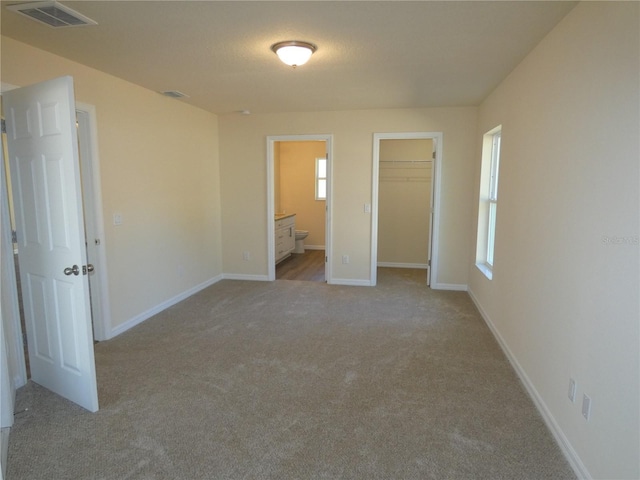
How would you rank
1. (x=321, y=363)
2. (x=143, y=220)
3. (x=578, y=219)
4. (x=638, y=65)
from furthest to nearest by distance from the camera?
(x=143, y=220), (x=321, y=363), (x=578, y=219), (x=638, y=65)

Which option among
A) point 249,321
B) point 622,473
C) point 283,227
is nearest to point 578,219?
point 622,473

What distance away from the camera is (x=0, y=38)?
2.56 meters

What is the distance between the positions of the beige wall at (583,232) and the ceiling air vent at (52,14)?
9.14ft

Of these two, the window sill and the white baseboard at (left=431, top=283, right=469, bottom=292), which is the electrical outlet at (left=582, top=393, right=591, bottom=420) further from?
the white baseboard at (left=431, top=283, right=469, bottom=292)

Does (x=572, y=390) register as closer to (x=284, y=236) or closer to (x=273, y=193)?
(x=273, y=193)

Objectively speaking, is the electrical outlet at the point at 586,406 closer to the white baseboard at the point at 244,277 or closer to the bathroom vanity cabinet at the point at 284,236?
the white baseboard at the point at 244,277

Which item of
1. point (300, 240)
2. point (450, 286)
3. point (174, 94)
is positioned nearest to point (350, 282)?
point (450, 286)

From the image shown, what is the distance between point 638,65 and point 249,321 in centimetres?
353

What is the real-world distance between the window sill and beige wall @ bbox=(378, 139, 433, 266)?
76.6 inches

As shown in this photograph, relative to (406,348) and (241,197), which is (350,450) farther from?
(241,197)

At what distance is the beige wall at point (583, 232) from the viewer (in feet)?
5.13

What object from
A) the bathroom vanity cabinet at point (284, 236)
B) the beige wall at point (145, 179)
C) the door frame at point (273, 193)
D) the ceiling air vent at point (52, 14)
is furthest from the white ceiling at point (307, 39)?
the bathroom vanity cabinet at point (284, 236)

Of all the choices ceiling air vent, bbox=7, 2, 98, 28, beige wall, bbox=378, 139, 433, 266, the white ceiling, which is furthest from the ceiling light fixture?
beige wall, bbox=378, 139, 433, 266

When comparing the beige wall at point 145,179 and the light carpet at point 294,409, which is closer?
the light carpet at point 294,409
